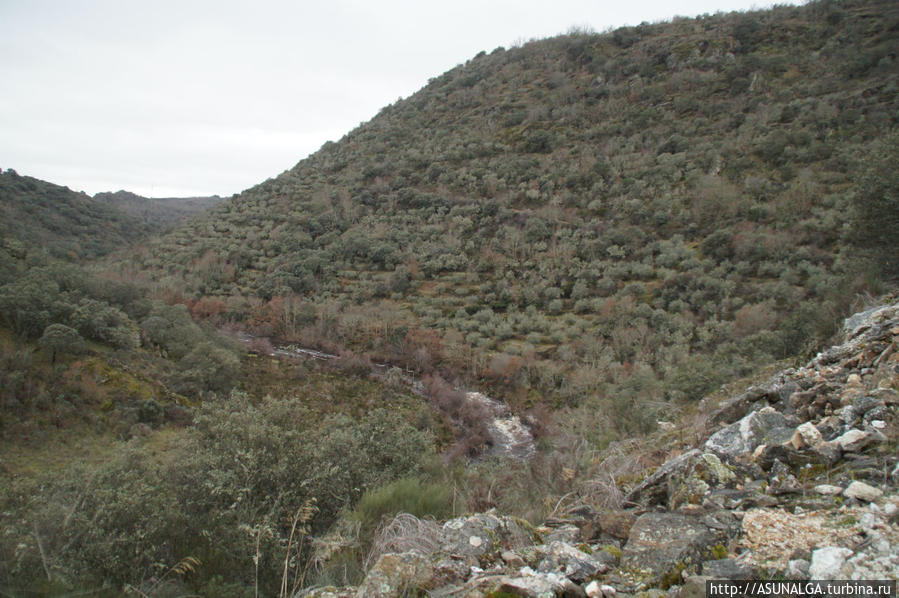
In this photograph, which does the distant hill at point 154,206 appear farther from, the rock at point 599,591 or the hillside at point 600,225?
the rock at point 599,591

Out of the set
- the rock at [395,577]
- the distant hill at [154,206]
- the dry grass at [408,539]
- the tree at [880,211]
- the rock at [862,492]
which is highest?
the distant hill at [154,206]

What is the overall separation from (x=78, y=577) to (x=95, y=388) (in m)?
16.3

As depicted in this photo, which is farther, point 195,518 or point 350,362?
point 350,362

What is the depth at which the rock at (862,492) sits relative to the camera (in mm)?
2260

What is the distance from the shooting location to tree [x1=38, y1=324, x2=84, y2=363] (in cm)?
1647

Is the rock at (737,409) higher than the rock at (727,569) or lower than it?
lower

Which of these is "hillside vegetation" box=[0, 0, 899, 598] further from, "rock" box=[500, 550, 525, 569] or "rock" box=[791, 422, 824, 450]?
"rock" box=[500, 550, 525, 569]

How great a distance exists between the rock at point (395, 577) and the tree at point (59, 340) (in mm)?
20169

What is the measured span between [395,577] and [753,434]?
10.1ft

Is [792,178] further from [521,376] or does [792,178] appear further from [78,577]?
[78,577]

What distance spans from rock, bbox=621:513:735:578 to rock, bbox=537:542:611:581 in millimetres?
176

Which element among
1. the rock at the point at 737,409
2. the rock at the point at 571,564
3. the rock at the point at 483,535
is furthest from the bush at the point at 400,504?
the rock at the point at 737,409

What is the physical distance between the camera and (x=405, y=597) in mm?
2576

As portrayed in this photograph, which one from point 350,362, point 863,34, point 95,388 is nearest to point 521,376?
point 350,362
